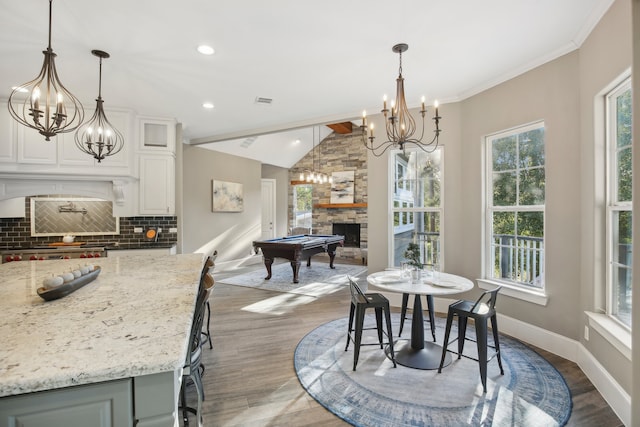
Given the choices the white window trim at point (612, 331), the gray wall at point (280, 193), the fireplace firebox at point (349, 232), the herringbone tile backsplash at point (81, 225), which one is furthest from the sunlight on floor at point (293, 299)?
the gray wall at point (280, 193)

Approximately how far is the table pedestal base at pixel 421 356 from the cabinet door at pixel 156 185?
3768mm

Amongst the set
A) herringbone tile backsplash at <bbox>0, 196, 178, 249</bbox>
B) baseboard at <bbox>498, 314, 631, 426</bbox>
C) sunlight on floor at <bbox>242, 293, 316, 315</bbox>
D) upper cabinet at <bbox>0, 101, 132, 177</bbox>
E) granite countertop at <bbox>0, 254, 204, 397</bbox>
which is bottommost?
sunlight on floor at <bbox>242, 293, 316, 315</bbox>

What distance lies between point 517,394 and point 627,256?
125 cm

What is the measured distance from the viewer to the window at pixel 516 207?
3.15 m

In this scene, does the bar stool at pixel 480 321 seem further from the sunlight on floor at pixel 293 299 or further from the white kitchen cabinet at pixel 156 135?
the white kitchen cabinet at pixel 156 135

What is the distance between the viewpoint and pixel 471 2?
7.20 feet

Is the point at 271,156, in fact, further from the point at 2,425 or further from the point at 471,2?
the point at 2,425

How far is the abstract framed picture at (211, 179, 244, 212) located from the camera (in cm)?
718

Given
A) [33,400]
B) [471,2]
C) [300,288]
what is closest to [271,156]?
[300,288]

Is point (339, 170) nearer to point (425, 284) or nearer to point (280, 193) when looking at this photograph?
point (280, 193)

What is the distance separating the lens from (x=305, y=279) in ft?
20.0

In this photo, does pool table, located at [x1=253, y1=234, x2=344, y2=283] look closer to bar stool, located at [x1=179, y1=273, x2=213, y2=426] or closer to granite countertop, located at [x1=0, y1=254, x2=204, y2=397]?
granite countertop, located at [x1=0, y1=254, x2=204, y2=397]

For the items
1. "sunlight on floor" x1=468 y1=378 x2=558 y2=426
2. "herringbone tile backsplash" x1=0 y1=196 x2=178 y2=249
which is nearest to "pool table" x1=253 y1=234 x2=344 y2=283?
"herringbone tile backsplash" x1=0 y1=196 x2=178 y2=249

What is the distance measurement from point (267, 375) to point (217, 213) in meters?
5.27
